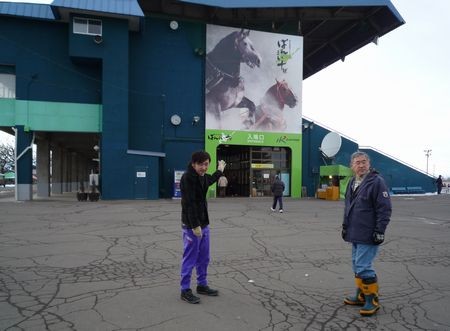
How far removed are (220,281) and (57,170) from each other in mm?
31874

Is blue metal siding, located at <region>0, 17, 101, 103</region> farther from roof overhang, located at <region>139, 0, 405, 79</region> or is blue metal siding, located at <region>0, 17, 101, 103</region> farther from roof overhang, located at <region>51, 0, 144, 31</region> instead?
roof overhang, located at <region>139, 0, 405, 79</region>

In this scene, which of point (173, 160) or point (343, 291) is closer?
point (343, 291)

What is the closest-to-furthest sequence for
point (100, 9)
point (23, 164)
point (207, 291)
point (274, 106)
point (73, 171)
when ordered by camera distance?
point (207, 291) → point (100, 9) → point (23, 164) → point (274, 106) → point (73, 171)

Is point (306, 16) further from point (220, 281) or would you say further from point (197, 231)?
point (197, 231)

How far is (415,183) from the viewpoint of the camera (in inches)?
1399

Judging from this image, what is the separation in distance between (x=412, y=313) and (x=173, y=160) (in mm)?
22938

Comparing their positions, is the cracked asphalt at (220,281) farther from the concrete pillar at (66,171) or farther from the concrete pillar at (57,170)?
the concrete pillar at (66,171)

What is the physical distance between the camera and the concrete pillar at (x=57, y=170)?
108 feet

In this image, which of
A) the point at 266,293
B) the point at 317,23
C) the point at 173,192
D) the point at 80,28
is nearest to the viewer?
the point at 266,293

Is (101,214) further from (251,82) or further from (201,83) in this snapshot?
(251,82)

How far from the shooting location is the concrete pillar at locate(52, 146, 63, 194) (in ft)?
108

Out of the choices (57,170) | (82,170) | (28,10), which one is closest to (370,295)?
(28,10)

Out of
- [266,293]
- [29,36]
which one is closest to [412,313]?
[266,293]

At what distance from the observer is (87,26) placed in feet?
76.8
